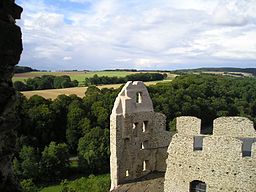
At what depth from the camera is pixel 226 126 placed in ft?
62.4

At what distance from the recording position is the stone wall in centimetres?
1521

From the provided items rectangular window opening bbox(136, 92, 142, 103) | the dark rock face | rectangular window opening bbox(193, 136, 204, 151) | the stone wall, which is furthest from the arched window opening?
the dark rock face

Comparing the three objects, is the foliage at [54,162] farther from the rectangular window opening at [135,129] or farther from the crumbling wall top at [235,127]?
the crumbling wall top at [235,127]

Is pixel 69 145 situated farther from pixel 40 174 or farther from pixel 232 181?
pixel 232 181

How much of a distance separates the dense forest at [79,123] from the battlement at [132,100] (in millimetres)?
17736

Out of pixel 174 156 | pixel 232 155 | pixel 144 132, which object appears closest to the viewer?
pixel 232 155

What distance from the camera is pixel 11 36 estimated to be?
5.00 metres

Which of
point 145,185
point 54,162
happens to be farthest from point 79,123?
point 145,185

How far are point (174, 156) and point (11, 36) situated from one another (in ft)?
42.0

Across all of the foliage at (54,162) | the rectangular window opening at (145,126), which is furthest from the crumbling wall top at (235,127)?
the foliage at (54,162)

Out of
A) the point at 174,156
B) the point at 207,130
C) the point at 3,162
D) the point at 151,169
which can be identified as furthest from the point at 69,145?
the point at 3,162

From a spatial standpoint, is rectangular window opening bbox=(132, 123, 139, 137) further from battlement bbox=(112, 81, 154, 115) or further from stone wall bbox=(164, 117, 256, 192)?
stone wall bbox=(164, 117, 256, 192)

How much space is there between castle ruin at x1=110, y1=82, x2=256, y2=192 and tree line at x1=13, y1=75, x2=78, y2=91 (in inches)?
1804

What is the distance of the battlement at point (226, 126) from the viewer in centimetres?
1852
